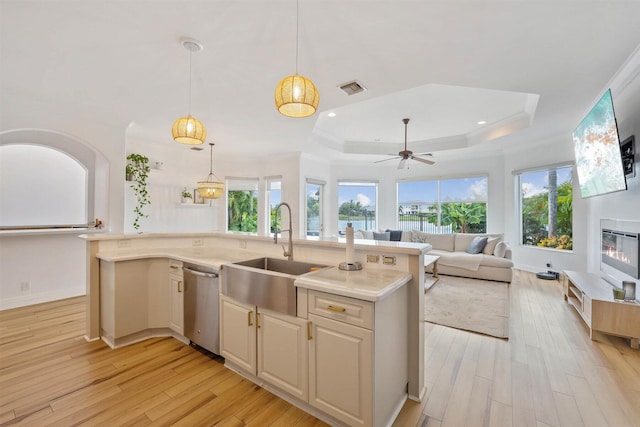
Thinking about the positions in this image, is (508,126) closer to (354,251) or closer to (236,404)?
(354,251)

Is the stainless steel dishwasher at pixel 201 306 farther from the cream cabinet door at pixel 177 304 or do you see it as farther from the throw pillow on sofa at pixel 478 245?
the throw pillow on sofa at pixel 478 245

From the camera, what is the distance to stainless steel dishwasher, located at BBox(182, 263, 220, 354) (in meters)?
2.30

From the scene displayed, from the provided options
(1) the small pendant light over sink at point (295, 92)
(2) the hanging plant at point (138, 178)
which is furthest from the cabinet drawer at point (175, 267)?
(2) the hanging plant at point (138, 178)

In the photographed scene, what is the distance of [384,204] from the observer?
7.90 m

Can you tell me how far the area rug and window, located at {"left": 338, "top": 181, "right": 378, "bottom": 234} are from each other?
10.7 ft

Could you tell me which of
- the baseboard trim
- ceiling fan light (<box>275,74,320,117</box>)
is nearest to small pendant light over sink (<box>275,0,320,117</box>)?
ceiling fan light (<box>275,74,320,117</box>)

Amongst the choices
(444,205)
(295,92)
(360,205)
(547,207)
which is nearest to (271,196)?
(360,205)

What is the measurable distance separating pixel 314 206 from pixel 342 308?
5609 mm

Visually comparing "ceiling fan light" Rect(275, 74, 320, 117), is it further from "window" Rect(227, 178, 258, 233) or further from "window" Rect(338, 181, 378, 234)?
"window" Rect(338, 181, 378, 234)

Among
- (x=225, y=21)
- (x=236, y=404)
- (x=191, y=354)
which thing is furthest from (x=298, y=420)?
(x=225, y=21)

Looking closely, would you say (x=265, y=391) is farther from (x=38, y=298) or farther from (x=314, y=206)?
(x=314, y=206)

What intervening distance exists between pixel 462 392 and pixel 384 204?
6188 millimetres

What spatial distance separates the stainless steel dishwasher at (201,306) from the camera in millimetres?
2305

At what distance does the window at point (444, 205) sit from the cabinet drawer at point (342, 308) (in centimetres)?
642
